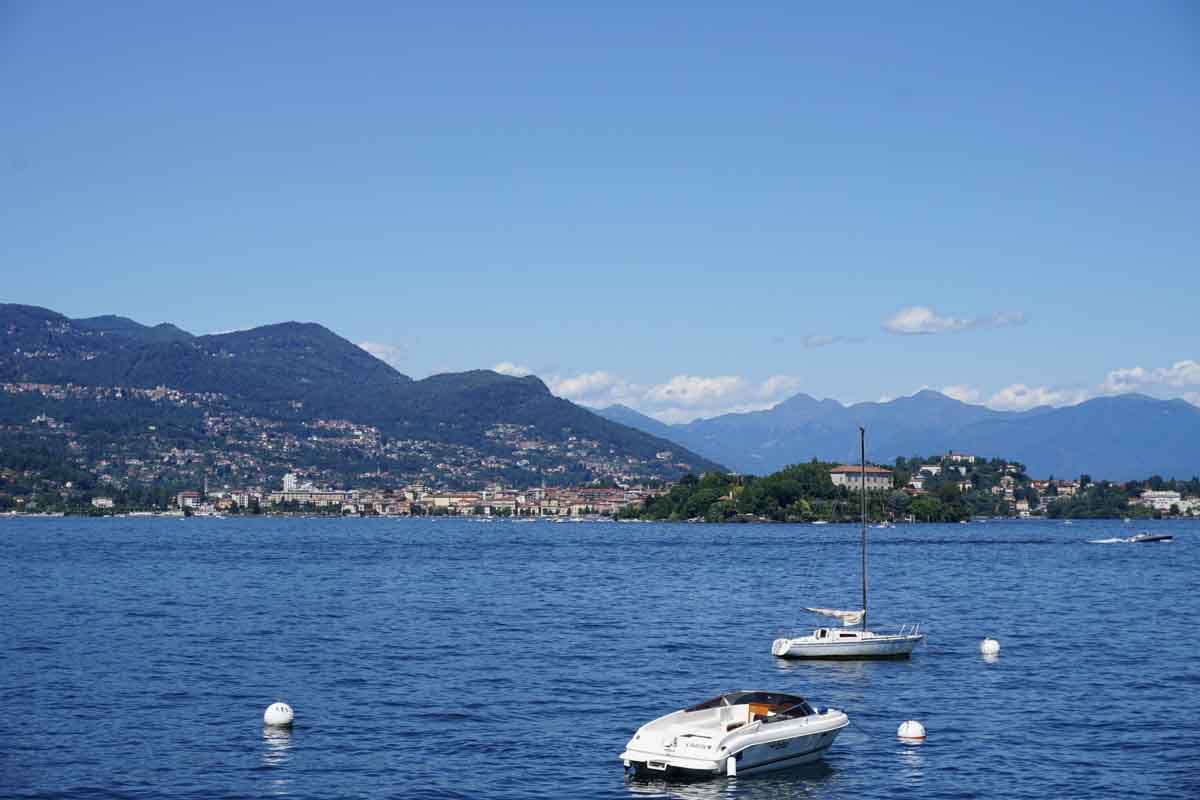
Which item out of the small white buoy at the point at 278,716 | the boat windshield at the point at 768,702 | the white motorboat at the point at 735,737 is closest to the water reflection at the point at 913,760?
the white motorboat at the point at 735,737

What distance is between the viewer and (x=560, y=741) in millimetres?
36469

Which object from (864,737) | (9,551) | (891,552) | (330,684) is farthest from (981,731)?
(9,551)

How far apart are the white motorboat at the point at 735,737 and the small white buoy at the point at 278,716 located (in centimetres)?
1075

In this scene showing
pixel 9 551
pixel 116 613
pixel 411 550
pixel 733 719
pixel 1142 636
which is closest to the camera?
pixel 733 719

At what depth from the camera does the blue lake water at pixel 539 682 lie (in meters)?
32.6

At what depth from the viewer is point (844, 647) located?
54625 mm

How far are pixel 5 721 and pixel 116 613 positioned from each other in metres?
34.8

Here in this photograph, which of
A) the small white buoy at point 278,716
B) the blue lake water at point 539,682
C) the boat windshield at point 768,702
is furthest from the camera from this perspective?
the small white buoy at point 278,716

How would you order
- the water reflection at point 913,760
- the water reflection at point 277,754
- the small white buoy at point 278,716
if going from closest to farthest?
the water reflection at point 277,754 → the water reflection at point 913,760 → the small white buoy at point 278,716

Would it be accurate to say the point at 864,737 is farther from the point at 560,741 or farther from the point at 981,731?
the point at 560,741

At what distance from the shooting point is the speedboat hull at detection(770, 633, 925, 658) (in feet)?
178

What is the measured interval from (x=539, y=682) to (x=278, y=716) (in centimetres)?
1166

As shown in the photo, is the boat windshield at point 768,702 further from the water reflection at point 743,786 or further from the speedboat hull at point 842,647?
the speedboat hull at point 842,647

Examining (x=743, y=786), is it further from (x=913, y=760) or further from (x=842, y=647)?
(x=842, y=647)
